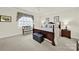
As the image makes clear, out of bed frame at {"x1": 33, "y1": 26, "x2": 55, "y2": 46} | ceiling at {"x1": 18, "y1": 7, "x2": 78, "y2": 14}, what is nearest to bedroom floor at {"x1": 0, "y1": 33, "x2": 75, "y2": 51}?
bed frame at {"x1": 33, "y1": 26, "x2": 55, "y2": 46}

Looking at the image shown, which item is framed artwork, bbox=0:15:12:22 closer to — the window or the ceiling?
the window

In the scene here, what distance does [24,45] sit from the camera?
2428 millimetres

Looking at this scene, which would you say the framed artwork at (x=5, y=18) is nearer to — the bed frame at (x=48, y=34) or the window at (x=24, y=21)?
the window at (x=24, y=21)

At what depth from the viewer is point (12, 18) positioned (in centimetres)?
240

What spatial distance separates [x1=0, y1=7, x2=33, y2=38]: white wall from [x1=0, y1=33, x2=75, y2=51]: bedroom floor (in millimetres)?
137

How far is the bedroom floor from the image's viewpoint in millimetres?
2365

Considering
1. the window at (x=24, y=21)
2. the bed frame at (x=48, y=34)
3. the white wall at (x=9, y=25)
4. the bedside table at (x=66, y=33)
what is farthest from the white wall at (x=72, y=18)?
the white wall at (x=9, y=25)

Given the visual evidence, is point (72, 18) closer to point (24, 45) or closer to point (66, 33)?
point (66, 33)

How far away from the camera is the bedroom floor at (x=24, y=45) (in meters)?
2.37

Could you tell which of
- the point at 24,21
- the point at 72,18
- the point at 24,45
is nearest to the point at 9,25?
the point at 24,21

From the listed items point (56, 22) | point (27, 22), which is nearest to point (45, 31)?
point (56, 22)

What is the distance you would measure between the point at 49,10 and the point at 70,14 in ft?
1.80

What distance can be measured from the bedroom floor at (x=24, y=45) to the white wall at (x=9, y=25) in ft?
0.45
